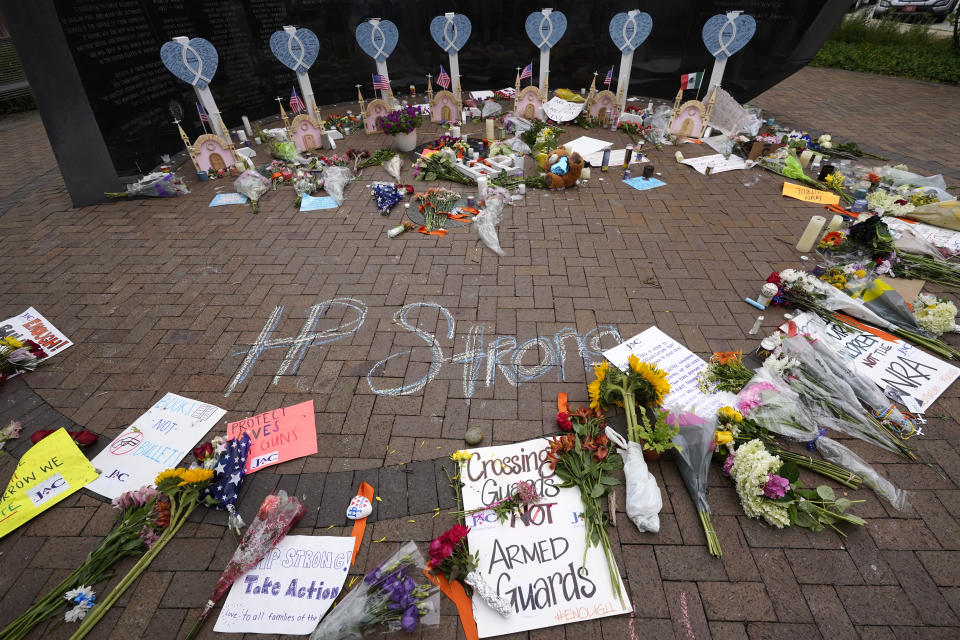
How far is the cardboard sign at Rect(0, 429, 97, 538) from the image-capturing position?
3039 mm

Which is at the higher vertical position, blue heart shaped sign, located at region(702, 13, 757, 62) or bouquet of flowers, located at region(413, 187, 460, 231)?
blue heart shaped sign, located at region(702, 13, 757, 62)

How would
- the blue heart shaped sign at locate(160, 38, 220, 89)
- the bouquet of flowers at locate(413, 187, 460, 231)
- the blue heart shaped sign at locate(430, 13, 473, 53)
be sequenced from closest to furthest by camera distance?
the bouquet of flowers at locate(413, 187, 460, 231) → the blue heart shaped sign at locate(160, 38, 220, 89) → the blue heart shaped sign at locate(430, 13, 473, 53)

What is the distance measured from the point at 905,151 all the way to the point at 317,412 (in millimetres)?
10405

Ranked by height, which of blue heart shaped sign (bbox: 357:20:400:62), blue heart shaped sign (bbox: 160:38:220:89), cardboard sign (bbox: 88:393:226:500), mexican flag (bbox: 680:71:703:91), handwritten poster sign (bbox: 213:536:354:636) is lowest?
handwritten poster sign (bbox: 213:536:354:636)

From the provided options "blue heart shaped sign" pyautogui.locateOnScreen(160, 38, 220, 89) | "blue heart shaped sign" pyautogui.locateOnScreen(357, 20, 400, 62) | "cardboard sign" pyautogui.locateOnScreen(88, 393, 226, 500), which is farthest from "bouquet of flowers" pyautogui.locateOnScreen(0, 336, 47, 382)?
"blue heart shaped sign" pyautogui.locateOnScreen(357, 20, 400, 62)

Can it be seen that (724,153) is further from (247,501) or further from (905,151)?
(247,501)

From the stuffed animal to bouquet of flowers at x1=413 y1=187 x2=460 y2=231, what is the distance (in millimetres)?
1430

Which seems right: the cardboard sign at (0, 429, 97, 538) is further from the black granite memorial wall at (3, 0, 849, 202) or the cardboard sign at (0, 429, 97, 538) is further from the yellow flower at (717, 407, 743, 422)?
the black granite memorial wall at (3, 0, 849, 202)

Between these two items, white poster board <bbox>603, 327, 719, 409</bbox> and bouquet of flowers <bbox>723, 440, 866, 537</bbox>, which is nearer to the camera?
bouquet of flowers <bbox>723, 440, 866, 537</bbox>

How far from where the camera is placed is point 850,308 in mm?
4223

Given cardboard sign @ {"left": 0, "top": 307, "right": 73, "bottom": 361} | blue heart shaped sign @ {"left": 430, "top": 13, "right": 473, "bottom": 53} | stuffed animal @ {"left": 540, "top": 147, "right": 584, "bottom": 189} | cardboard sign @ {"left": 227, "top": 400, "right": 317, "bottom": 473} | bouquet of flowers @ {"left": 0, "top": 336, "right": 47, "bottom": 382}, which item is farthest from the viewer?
blue heart shaped sign @ {"left": 430, "top": 13, "right": 473, "bottom": 53}

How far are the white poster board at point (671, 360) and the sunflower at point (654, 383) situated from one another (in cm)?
16

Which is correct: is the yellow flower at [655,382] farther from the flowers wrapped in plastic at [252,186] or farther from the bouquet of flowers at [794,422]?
the flowers wrapped in plastic at [252,186]

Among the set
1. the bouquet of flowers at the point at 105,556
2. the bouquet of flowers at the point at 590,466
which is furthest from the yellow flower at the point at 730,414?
the bouquet of flowers at the point at 105,556
